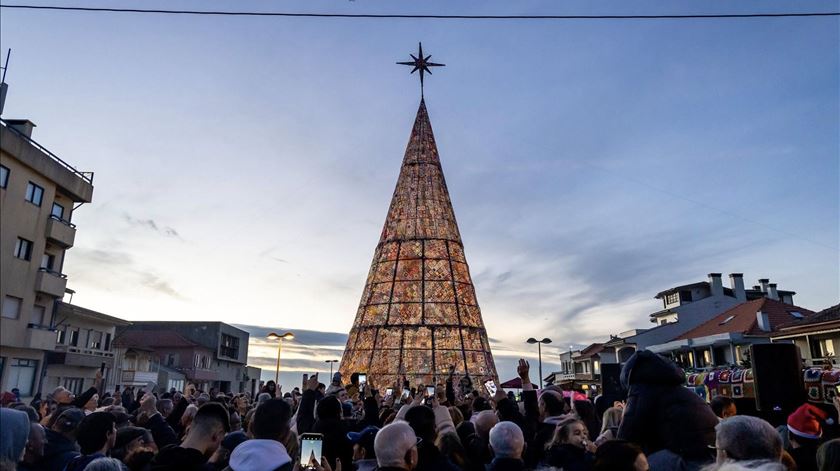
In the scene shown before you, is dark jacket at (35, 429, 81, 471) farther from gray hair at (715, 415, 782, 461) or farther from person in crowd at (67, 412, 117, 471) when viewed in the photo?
gray hair at (715, 415, 782, 461)

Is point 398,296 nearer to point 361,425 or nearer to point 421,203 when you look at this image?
point 421,203

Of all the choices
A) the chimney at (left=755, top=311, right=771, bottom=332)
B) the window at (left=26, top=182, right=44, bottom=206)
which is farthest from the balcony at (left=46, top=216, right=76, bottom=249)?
the chimney at (left=755, top=311, right=771, bottom=332)

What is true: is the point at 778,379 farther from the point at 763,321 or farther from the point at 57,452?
the point at 763,321

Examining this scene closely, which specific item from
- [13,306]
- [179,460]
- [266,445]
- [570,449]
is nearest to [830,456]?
[570,449]

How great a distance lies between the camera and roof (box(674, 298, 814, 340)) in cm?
3262

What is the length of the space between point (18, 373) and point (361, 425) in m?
27.2

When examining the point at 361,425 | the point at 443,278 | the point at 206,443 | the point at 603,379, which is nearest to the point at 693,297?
the point at 443,278

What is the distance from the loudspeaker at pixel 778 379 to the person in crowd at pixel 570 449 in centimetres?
419

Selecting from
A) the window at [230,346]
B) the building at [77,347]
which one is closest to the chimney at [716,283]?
the building at [77,347]

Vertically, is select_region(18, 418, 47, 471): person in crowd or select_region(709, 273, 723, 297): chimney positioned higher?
select_region(709, 273, 723, 297): chimney

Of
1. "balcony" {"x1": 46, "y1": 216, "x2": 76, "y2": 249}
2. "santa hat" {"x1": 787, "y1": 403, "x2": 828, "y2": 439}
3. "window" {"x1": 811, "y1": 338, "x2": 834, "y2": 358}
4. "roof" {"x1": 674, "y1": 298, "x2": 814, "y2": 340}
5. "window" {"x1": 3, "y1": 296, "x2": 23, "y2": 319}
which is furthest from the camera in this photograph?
"roof" {"x1": 674, "y1": 298, "x2": 814, "y2": 340}

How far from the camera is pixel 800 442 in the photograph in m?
4.88

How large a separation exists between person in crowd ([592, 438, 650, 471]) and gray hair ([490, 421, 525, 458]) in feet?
4.72

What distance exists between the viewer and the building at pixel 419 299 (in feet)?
69.8
